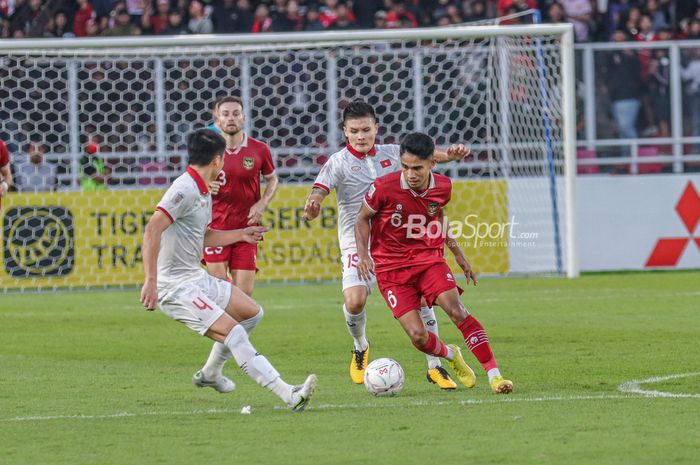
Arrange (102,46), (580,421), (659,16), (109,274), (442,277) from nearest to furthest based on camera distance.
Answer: (580,421) → (442,277) → (102,46) → (109,274) → (659,16)

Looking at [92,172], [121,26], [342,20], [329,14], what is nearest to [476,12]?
[342,20]

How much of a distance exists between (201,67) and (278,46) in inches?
82.5

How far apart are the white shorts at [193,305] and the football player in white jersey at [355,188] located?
1748mm

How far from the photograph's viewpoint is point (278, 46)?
16.9 metres

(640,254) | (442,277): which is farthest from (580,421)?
(640,254)

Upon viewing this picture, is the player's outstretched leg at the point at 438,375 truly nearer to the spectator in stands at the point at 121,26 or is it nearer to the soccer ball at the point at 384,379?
the soccer ball at the point at 384,379

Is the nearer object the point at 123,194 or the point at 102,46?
the point at 102,46

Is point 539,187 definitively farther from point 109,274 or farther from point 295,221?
point 109,274

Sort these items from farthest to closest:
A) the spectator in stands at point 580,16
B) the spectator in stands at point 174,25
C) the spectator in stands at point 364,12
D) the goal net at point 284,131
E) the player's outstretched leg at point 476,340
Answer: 1. the spectator in stands at point 580,16
2. the spectator in stands at point 364,12
3. the spectator in stands at point 174,25
4. the goal net at point 284,131
5. the player's outstretched leg at point 476,340

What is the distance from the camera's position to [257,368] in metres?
7.39

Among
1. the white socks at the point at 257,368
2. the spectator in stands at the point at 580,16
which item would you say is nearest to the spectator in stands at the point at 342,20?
the spectator in stands at the point at 580,16

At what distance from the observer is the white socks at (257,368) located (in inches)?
291

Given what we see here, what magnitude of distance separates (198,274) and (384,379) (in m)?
1.36

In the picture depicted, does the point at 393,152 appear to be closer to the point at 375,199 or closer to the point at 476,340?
the point at 375,199
